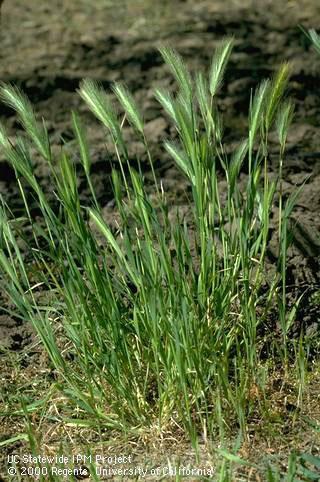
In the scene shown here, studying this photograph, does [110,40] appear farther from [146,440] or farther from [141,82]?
[146,440]

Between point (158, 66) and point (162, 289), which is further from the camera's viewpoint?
point (158, 66)

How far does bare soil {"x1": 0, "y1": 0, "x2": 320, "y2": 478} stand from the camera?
129 inches

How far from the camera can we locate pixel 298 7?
500 centimetres

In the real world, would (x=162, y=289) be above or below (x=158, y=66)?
above

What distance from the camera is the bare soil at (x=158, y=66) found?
10.7ft

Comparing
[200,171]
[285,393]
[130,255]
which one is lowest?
[285,393]

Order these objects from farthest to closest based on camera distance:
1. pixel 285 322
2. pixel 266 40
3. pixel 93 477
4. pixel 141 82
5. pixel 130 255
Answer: pixel 266 40, pixel 141 82, pixel 285 322, pixel 130 255, pixel 93 477

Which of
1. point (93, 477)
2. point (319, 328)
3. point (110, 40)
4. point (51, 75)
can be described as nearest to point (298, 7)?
point (110, 40)

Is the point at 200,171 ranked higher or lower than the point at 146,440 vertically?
higher

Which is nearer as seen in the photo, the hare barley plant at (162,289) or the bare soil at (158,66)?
the hare barley plant at (162,289)

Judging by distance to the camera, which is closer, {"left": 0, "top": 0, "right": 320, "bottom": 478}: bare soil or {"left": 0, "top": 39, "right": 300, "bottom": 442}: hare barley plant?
{"left": 0, "top": 39, "right": 300, "bottom": 442}: hare barley plant

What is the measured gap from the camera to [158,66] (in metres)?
4.34

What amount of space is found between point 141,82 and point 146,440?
2166 millimetres

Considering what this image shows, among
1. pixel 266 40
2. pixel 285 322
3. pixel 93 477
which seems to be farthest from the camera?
pixel 266 40
